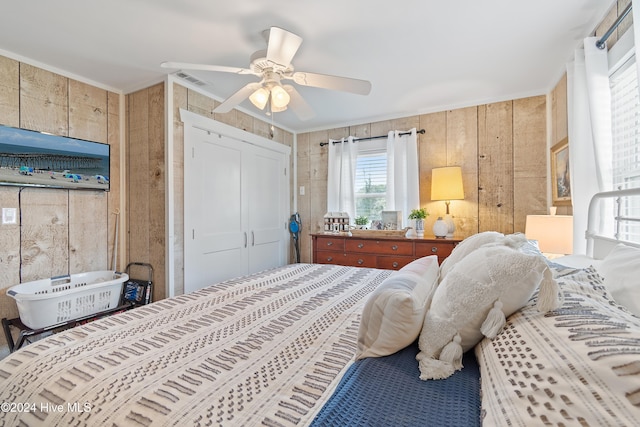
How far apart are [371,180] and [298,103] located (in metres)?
2.01

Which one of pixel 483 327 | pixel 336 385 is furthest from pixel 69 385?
pixel 483 327

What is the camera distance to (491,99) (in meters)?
3.24

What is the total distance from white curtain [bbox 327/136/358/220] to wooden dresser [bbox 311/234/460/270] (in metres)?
0.62

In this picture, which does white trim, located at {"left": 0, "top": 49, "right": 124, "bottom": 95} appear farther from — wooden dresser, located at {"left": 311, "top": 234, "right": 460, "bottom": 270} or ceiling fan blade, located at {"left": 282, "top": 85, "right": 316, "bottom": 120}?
wooden dresser, located at {"left": 311, "top": 234, "right": 460, "bottom": 270}

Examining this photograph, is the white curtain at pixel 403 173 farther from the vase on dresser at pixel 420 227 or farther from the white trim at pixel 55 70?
the white trim at pixel 55 70

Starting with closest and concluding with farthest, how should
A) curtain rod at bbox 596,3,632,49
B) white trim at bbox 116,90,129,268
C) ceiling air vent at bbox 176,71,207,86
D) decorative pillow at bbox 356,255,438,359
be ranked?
decorative pillow at bbox 356,255,438,359
curtain rod at bbox 596,3,632,49
ceiling air vent at bbox 176,71,207,86
white trim at bbox 116,90,129,268

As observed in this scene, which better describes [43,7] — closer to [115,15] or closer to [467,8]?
[115,15]

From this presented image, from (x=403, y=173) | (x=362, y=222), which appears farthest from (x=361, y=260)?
(x=403, y=173)

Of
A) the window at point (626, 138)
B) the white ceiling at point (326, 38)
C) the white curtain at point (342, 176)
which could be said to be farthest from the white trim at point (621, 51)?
the white curtain at point (342, 176)

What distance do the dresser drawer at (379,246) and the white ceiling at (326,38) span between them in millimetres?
1684

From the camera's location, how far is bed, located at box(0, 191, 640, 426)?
0.55 m

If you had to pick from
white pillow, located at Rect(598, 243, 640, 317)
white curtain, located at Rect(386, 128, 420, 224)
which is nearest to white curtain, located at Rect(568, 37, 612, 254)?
white pillow, located at Rect(598, 243, 640, 317)

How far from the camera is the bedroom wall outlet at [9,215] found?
A: 88.0 inches

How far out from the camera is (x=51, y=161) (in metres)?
2.45
